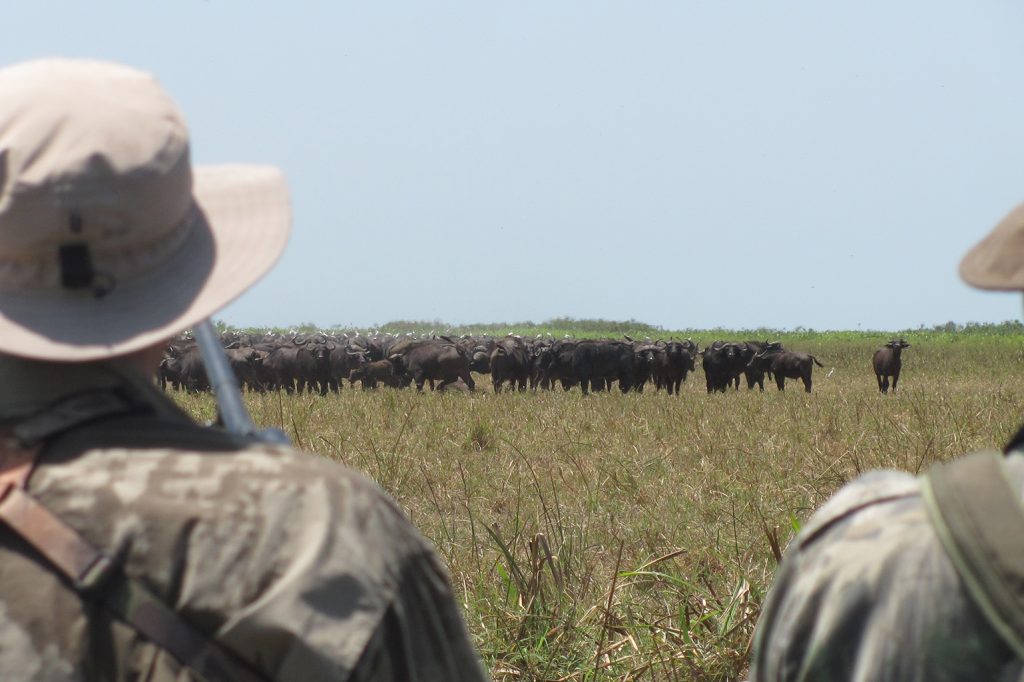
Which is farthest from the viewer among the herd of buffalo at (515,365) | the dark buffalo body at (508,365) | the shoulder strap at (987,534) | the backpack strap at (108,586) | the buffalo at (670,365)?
the dark buffalo body at (508,365)

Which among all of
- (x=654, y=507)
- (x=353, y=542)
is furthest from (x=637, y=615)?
(x=353, y=542)

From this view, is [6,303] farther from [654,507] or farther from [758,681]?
[654,507]

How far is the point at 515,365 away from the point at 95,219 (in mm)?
32297

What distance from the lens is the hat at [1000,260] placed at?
1597mm

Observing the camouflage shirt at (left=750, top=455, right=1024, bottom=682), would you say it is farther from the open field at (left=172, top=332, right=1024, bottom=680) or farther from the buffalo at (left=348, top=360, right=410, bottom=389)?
the buffalo at (left=348, top=360, right=410, bottom=389)

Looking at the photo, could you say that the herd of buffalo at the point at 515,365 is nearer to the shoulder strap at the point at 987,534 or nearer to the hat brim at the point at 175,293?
the hat brim at the point at 175,293

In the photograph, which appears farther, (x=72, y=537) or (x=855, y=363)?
(x=855, y=363)

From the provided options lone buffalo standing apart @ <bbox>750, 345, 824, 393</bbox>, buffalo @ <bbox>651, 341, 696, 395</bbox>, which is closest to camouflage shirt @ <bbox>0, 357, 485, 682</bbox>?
lone buffalo standing apart @ <bbox>750, 345, 824, 393</bbox>

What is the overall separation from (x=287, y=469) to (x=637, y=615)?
4.02m

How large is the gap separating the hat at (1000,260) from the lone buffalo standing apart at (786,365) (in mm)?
30128

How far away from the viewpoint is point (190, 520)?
4.97 ft

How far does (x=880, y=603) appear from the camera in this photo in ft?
5.13

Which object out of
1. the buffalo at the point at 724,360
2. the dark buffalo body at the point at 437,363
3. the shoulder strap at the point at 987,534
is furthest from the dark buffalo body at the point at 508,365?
the shoulder strap at the point at 987,534

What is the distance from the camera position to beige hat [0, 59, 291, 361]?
1.59m
